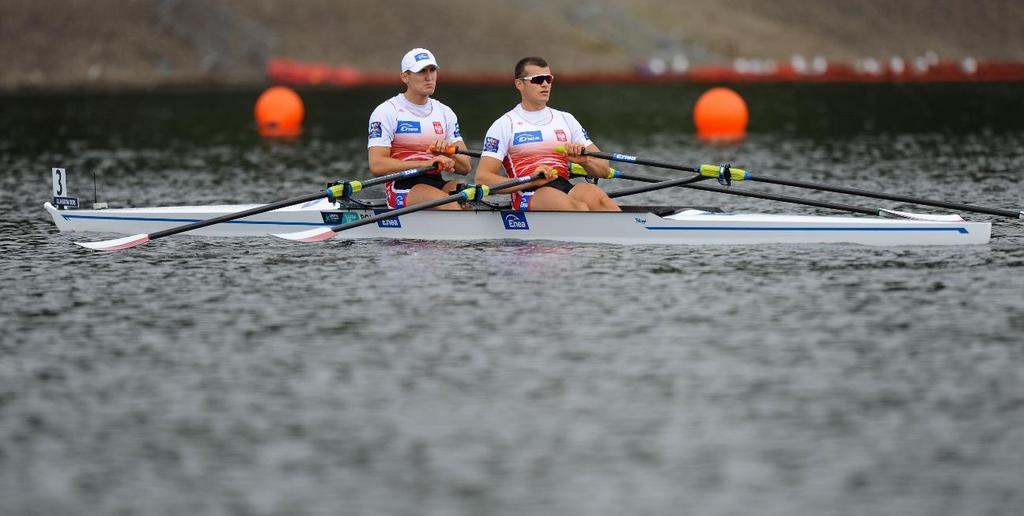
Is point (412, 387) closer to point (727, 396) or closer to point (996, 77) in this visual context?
point (727, 396)

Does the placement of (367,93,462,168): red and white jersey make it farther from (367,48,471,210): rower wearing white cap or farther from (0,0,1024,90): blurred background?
(0,0,1024,90): blurred background

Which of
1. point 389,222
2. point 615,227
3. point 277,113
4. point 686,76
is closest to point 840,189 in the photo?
point 615,227

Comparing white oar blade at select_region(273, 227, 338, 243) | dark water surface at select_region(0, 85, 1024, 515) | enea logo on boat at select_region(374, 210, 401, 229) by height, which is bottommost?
dark water surface at select_region(0, 85, 1024, 515)

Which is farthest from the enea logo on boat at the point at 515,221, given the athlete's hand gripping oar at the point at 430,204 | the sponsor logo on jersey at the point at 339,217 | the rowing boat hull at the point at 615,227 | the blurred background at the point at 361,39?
the blurred background at the point at 361,39

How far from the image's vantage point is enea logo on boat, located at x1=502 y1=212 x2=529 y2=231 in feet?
53.8

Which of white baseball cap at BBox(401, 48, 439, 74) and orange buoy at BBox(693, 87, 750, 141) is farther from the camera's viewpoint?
orange buoy at BBox(693, 87, 750, 141)

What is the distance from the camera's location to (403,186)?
17.0 m

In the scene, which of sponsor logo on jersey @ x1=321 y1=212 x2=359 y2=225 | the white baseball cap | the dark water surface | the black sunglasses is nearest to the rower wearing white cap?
the white baseball cap

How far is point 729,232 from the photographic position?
52.8 feet

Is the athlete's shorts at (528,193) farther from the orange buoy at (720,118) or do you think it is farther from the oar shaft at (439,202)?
the orange buoy at (720,118)

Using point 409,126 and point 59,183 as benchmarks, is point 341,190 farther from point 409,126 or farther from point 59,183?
point 59,183

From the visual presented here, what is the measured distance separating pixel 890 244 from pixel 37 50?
57.3 m

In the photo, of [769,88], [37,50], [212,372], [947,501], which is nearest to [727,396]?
[947,501]

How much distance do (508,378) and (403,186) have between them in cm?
674
